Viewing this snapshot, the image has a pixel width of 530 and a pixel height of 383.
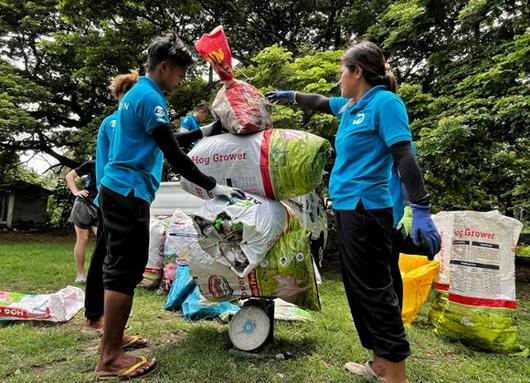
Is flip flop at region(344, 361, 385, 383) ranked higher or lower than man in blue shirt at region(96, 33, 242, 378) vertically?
lower

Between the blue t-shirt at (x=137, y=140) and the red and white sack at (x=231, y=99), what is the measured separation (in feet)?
1.29

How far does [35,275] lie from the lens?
5352 millimetres

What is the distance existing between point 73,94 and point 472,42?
35.0ft

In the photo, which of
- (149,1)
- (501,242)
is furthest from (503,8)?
(149,1)

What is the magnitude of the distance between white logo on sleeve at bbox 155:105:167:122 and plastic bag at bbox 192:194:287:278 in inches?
20.3

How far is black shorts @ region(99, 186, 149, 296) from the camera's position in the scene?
2078 mm

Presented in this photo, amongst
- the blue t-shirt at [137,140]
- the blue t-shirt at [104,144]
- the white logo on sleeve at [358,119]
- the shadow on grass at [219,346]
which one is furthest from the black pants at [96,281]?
the white logo on sleeve at [358,119]

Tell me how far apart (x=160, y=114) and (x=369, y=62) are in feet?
3.26

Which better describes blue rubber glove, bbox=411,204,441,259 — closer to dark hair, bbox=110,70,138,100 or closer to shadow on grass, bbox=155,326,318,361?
shadow on grass, bbox=155,326,318,361

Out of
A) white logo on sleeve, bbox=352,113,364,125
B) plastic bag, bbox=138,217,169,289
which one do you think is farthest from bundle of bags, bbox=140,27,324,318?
plastic bag, bbox=138,217,169,289

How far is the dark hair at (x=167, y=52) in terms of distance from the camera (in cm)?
220

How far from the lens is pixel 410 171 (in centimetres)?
178

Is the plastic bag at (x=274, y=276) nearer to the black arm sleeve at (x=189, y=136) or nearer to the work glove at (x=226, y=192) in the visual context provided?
the work glove at (x=226, y=192)

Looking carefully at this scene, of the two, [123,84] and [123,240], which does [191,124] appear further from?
[123,240]
